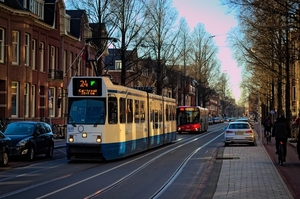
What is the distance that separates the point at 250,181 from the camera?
12.7m

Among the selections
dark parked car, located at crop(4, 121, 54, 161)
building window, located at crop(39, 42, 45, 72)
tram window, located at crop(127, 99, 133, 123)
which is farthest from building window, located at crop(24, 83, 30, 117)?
tram window, located at crop(127, 99, 133, 123)

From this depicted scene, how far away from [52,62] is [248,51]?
19.7m

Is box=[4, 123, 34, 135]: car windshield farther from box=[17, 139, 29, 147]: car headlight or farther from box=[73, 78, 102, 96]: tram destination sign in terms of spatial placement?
box=[73, 78, 102, 96]: tram destination sign

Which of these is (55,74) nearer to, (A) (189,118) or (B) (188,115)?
(B) (188,115)

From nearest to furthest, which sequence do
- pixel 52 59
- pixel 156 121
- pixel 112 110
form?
pixel 112 110 → pixel 156 121 → pixel 52 59

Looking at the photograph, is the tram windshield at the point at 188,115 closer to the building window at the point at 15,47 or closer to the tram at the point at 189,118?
the tram at the point at 189,118

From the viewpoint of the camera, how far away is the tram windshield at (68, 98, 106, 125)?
18.5 m

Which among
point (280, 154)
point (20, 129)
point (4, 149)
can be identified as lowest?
point (280, 154)

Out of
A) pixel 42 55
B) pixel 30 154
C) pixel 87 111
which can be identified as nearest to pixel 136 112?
pixel 87 111

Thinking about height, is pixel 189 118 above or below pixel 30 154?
above

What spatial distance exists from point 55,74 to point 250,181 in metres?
33.3

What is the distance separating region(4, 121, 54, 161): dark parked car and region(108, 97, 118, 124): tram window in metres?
3.72

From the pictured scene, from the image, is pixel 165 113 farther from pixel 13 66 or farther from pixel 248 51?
pixel 13 66

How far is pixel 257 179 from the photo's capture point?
13.1 meters
